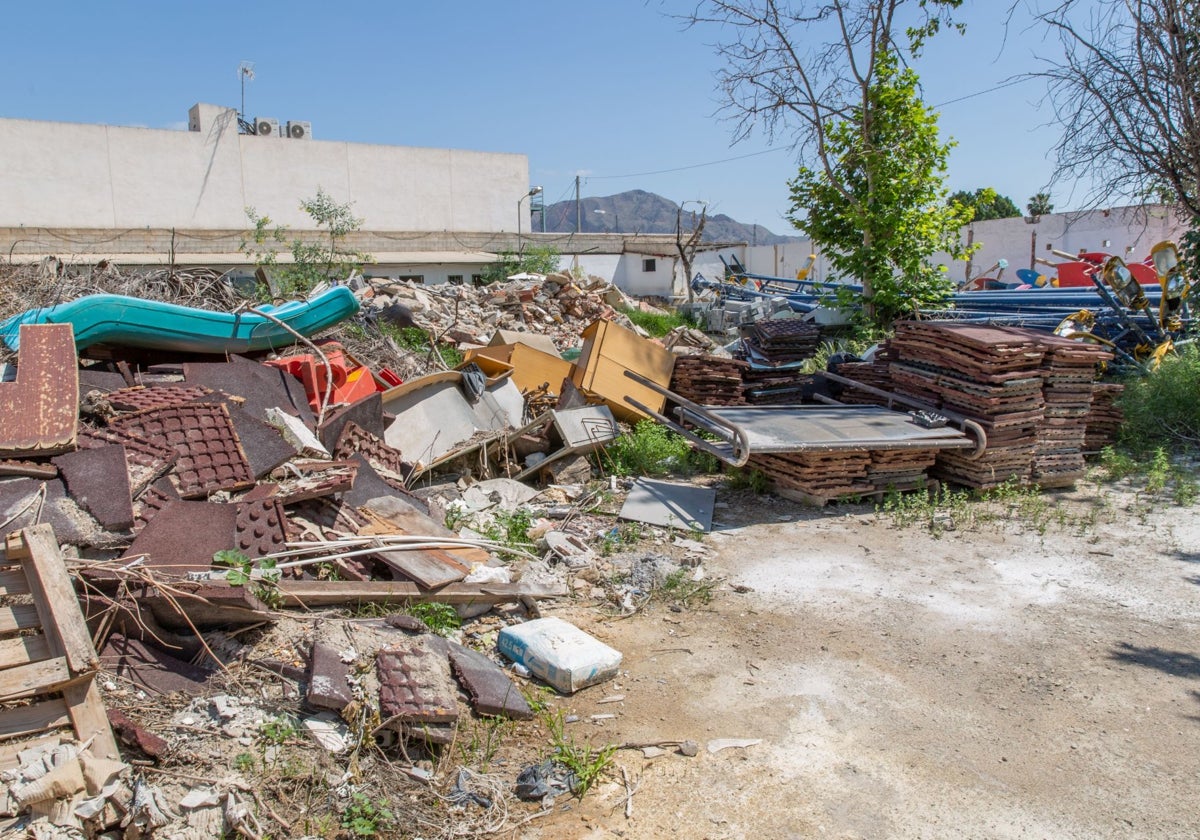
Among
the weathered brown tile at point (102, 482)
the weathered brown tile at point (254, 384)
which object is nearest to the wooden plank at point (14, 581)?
the weathered brown tile at point (102, 482)

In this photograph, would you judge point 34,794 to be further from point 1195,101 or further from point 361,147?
point 361,147

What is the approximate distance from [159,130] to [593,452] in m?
23.0

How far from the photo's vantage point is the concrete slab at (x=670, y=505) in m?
6.22

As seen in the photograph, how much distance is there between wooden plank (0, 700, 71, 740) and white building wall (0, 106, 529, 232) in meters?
23.5

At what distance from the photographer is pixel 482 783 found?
3.16m

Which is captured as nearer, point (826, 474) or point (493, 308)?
point (826, 474)

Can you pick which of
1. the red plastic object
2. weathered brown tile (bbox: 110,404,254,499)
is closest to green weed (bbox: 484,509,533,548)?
weathered brown tile (bbox: 110,404,254,499)

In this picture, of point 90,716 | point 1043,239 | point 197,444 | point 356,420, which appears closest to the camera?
point 90,716

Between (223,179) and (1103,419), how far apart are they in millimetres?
25490

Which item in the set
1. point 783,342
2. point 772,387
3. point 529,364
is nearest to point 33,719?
point 529,364

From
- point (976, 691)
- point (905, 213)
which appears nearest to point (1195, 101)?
point (905, 213)

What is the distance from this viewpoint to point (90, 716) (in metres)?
2.88

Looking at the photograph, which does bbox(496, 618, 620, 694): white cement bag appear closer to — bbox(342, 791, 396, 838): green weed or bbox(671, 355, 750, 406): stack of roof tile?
bbox(342, 791, 396, 838): green weed

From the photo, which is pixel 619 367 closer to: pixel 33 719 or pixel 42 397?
pixel 42 397
